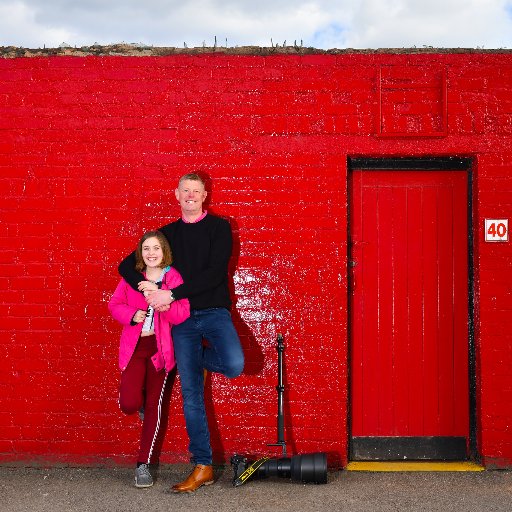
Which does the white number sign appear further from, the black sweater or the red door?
the black sweater

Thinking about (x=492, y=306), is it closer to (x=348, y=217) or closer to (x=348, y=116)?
(x=348, y=217)

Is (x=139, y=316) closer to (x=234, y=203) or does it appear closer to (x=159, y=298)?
(x=159, y=298)

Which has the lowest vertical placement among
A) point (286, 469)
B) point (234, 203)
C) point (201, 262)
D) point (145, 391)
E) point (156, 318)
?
point (286, 469)

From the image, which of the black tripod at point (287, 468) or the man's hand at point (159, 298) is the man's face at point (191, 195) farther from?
the black tripod at point (287, 468)

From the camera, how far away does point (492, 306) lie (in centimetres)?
527

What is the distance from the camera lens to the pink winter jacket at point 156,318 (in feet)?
15.7

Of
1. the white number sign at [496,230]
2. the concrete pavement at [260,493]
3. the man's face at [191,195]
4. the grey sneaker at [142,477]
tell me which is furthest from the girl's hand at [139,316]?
the white number sign at [496,230]

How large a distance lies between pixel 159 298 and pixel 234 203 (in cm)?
112

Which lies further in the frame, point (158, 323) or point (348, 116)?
point (348, 116)

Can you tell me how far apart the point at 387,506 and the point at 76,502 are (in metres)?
2.16

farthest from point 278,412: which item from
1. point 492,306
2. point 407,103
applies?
point 407,103

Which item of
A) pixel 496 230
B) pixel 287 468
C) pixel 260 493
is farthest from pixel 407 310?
pixel 260 493

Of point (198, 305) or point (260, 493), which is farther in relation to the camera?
point (198, 305)

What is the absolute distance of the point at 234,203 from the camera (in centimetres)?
537
